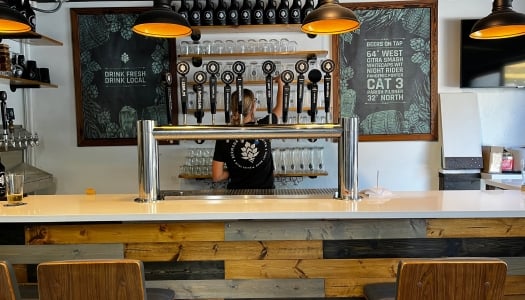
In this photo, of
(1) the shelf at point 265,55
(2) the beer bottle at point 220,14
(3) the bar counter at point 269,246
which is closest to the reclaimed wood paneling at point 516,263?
(3) the bar counter at point 269,246

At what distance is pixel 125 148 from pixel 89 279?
272cm

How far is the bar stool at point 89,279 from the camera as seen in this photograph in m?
1.18

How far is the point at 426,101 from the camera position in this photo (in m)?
3.67

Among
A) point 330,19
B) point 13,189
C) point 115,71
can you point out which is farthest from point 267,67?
point 115,71

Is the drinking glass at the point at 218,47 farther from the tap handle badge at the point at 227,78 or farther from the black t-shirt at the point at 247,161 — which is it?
the tap handle badge at the point at 227,78

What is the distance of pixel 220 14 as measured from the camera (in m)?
3.39

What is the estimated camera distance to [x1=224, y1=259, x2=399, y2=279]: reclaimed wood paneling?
1.69 meters

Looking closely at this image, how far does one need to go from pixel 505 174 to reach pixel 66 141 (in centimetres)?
383

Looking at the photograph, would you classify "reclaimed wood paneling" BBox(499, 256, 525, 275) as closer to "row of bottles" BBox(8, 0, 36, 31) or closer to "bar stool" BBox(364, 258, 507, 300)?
"bar stool" BBox(364, 258, 507, 300)

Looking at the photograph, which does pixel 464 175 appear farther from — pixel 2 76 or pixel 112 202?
pixel 2 76

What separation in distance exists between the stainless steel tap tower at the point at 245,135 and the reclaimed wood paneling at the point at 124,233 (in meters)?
0.25

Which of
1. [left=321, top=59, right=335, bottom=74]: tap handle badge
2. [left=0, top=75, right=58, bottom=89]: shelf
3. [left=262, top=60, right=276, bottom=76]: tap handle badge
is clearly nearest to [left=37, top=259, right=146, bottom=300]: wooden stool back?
[left=262, top=60, right=276, bottom=76]: tap handle badge

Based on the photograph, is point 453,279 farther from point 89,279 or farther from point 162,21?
point 162,21

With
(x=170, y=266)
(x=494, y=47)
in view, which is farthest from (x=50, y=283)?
(x=494, y=47)
